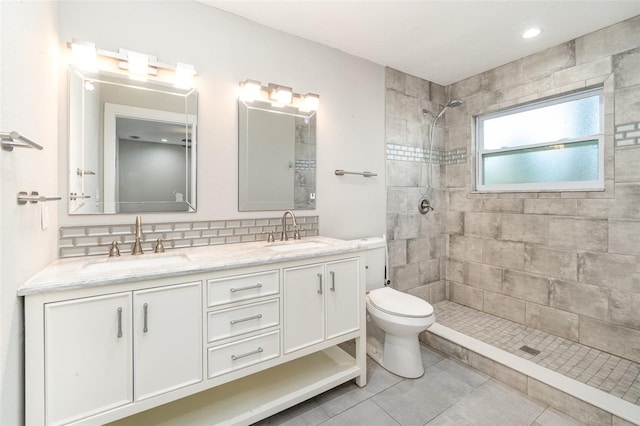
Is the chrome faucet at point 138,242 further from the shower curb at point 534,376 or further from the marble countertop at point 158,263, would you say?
the shower curb at point 534,376

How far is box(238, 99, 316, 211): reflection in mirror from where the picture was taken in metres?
2.05

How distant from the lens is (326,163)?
2.43 m

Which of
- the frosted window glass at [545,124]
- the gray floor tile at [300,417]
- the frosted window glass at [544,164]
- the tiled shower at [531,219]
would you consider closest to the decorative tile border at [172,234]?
the gray floor tile at [300,417]

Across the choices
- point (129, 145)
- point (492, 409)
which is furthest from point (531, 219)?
point (129, 145)

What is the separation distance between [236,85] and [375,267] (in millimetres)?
1801

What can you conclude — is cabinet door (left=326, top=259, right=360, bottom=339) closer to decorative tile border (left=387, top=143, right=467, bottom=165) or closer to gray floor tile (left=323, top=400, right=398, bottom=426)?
gray floor tile (left=323, top=400, right=398, bottom=426)

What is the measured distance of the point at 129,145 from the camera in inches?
66.7

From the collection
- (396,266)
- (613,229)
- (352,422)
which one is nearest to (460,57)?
(613,229)

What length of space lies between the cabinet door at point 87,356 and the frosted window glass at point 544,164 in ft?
10.8

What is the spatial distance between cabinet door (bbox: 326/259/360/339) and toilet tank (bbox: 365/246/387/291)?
50 cm

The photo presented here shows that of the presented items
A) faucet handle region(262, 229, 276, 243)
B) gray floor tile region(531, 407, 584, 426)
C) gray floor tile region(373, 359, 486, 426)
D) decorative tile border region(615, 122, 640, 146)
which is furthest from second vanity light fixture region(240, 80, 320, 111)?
gray floor tile region(531, 407, 584, 426)

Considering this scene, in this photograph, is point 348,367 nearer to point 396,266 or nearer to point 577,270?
point 396,266

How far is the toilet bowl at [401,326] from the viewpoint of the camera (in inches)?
76.0

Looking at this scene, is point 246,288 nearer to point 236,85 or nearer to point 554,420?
point 236,85
